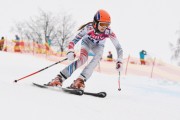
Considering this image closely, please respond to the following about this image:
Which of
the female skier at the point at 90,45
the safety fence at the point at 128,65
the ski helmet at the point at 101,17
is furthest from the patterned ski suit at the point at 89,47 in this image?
the safety fence at the point at 128,65

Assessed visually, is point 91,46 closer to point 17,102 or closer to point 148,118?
point 148,118

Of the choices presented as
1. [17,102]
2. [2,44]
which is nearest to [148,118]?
[17,102]

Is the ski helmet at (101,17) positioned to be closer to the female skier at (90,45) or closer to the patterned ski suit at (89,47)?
the female skier at (90,45)

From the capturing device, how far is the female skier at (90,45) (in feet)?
21.4

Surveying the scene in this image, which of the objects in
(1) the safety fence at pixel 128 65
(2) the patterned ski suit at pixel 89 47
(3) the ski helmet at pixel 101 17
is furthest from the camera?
(1) the safety fence at pixel 128 65

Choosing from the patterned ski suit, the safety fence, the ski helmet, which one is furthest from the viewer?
the safety fence

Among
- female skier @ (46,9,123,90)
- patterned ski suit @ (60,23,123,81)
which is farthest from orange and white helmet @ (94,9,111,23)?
patterned ski suit @ (60,23,123,81)

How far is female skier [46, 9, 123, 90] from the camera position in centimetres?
653

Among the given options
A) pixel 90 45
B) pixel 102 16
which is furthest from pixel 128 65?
pixel 102 16

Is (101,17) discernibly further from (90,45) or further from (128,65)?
(128,65)

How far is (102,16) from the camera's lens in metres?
6.46

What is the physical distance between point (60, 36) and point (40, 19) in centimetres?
359

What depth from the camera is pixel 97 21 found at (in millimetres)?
6512

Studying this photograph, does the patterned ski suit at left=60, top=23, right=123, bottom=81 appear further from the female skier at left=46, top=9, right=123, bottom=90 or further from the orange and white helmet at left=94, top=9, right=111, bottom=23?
the orange and white helmet at left=94, top=9, right=111, bottom=23
